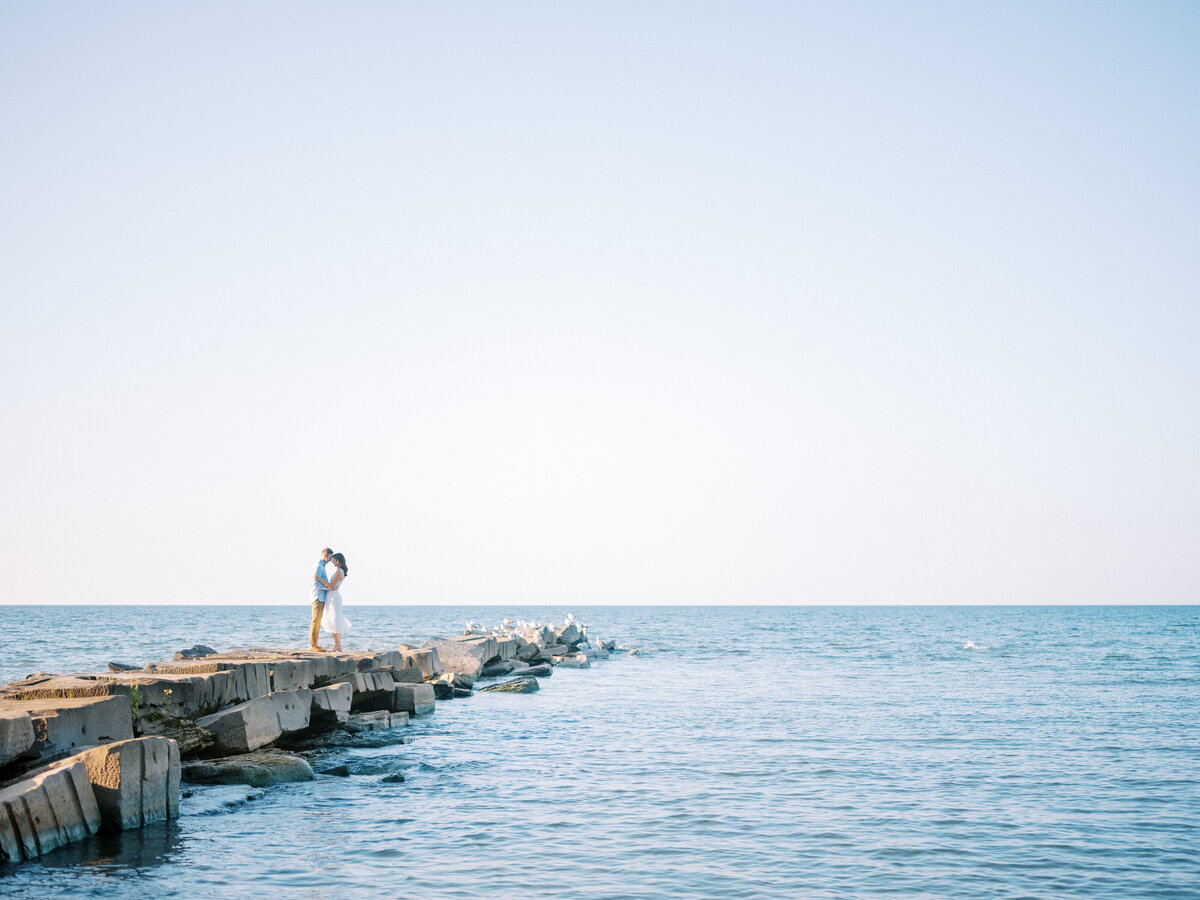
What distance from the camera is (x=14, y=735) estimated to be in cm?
879

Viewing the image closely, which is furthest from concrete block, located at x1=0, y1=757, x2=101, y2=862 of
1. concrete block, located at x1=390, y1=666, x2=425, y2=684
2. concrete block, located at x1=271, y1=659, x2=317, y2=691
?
concrete block, located at x1=390, y1=666, x2=425, y2=684

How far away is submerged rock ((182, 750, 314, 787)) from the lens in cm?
1173

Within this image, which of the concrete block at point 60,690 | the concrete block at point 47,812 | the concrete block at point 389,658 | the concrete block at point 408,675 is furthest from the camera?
the concrete block at point 408,675

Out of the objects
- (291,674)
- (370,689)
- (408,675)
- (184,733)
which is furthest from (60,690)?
(408,675)

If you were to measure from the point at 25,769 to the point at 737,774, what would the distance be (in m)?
8.24

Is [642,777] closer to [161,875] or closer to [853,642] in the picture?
[161,875]

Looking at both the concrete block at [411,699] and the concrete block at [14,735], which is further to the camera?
the concrete block at [411,699]

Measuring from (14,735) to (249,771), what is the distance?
11.3 feet

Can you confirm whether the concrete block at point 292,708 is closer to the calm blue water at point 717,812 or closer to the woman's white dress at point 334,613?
the calm blue water at point 717,812

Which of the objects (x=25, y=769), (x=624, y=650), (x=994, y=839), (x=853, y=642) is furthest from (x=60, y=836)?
(x=853, y=642)

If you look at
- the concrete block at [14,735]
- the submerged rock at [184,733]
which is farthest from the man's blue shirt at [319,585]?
the concrete block at [14,735]

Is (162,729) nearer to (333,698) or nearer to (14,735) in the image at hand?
(14,735)

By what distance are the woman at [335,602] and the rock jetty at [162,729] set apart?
23.9 inches

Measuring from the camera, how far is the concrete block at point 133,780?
8977 millimetres
